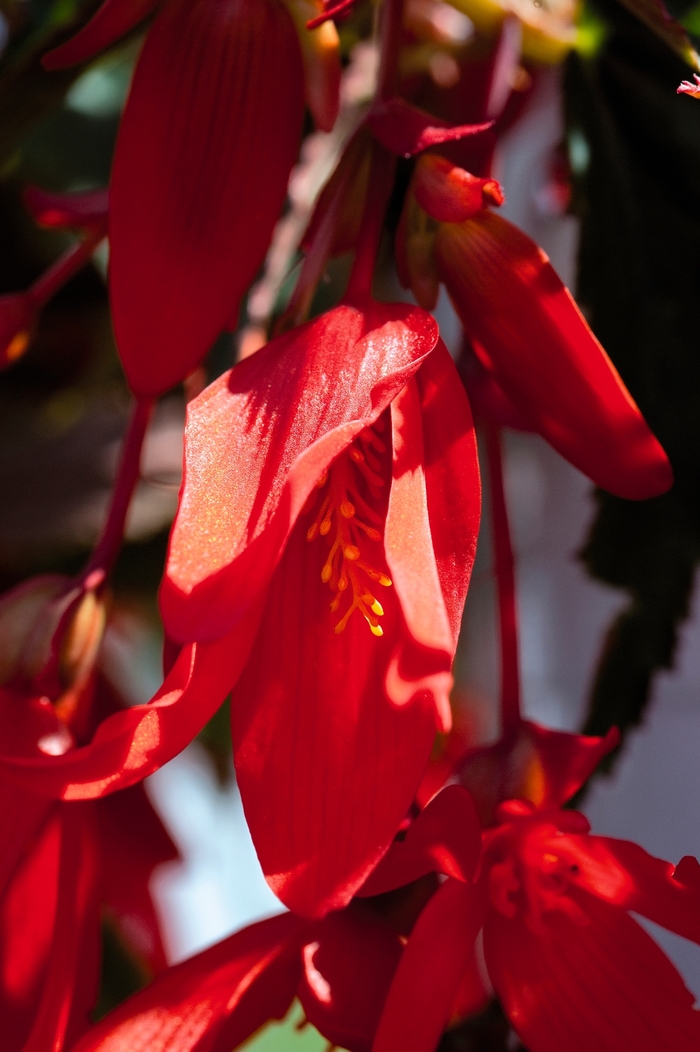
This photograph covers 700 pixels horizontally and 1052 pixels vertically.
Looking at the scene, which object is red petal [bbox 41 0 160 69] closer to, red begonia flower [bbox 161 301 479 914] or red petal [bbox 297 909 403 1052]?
red begonia flower [bbox 161 301 479 914]

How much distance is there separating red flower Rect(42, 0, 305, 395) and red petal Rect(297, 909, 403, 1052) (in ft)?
0.53

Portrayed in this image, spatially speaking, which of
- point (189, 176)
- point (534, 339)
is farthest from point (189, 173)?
point (534, 339)

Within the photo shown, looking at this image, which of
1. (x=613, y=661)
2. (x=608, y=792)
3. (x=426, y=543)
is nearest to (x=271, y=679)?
(x=426, y=543)

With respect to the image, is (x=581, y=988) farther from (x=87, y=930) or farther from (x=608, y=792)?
(x=608, y=792)

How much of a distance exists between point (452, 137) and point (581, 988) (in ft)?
0.74

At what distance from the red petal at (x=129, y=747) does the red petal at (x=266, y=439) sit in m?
0.02

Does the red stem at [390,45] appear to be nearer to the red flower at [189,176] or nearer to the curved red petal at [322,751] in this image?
the red flower at [189,176]

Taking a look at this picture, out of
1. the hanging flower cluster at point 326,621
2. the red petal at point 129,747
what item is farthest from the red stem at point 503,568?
the red petal at point 129,747

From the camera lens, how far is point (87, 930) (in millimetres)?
278

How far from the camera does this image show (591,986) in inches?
10.4

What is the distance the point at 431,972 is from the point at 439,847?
3cm

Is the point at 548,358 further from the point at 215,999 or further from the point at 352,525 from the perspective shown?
the point at 215,999

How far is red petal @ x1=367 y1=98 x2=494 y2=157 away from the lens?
0.82 feet

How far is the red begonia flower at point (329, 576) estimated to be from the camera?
0.20 metres
